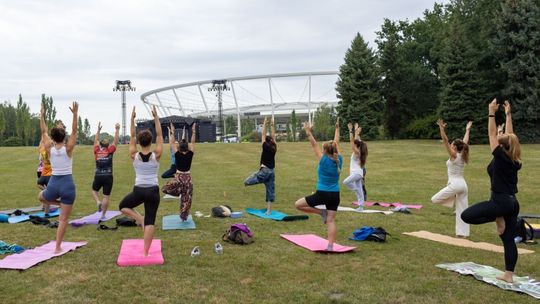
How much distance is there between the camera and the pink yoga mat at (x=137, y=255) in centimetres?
694

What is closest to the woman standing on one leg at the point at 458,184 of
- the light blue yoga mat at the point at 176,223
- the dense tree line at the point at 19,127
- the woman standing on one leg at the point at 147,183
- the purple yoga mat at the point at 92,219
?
the light blue yoga mat at the point at 176,223

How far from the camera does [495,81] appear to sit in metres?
41.7

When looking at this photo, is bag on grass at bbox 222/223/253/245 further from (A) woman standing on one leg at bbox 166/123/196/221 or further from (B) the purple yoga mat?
(B) the purple yoga mat

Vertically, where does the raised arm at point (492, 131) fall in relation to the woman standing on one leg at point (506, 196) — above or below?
above

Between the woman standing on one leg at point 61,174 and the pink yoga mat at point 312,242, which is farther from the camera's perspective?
the pink yoga mat at point 312,242

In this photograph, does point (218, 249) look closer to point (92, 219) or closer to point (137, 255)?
point (137, 255)

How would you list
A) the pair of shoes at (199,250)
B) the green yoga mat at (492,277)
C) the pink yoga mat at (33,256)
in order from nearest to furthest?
the green yoga mat at (492,277) → the pink yoga mat at (33,256) → the pair of shoes at (199,250)

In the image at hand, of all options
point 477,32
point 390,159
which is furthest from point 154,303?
point 477,32

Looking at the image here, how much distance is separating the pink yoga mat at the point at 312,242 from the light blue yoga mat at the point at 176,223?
2.28m

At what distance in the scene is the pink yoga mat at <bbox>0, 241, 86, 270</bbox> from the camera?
22.0 feet

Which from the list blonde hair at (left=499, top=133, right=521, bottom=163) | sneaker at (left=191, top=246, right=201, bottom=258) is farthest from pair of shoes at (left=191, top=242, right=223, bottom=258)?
blonde hair at (left=499, top=133, right=521, bottom=163)

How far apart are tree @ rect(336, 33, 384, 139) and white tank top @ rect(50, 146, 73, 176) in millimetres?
40847

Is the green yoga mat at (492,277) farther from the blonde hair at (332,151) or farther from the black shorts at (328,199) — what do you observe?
the blonde hair at (332,151)

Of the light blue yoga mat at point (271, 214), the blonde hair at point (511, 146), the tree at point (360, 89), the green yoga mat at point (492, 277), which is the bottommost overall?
the light blue yoga mat at point (271, 214)
